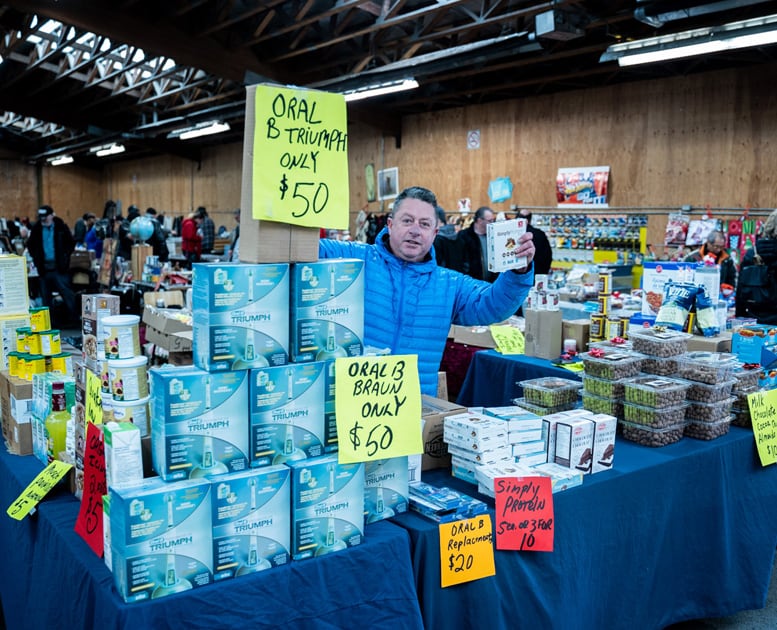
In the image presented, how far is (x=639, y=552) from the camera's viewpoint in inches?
92.6

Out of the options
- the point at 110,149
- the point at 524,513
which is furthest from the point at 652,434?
the point at 110,149

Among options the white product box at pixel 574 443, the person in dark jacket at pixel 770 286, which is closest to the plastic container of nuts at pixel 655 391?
the white product box at pixel 574 443

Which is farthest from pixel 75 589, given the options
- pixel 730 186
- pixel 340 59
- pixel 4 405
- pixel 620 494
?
pixel 340 59

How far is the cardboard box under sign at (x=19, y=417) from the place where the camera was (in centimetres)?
232

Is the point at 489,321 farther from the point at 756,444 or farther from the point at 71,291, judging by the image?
the point at 71,291

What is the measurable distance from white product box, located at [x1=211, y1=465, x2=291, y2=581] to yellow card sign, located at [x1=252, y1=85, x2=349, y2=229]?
2.03 feet

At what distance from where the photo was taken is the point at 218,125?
1331 cm

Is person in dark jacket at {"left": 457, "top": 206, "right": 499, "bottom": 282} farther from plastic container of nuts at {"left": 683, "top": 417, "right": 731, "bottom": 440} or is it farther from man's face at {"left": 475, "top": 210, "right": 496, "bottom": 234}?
plastic container of nuts at {"left": 683, "top": 417, "right": 731, "bottom": 440}

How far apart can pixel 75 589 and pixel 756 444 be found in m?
2.52

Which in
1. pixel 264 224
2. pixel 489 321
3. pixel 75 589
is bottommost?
pixel 75 589

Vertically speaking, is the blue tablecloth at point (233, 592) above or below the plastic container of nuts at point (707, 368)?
below

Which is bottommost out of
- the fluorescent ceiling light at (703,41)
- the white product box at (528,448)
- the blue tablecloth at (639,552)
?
the blue tablecloth at (639,552)

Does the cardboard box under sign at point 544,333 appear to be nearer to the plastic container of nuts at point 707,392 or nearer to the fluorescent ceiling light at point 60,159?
the plastic container of nuts at point 707,392

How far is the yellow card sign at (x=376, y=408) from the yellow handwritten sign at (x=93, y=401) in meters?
0.62
